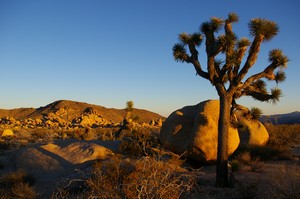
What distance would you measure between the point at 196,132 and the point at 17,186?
225 inches

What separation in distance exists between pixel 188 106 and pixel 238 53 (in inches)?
171

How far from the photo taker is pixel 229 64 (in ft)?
28.7

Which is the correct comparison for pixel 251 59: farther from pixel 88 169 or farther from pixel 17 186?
pixel 17 186

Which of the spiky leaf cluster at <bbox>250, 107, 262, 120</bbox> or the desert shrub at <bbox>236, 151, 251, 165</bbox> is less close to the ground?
the spiky leaf cluster at <bbox>250, 107, 262, 120</bbox>

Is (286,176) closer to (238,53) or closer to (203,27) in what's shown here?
(238,53)

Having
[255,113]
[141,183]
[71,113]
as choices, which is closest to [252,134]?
[255,113]

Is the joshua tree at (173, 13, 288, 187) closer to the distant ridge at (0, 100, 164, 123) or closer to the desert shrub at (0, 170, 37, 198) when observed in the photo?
the desert shrub at (0, 170, 37, 198)

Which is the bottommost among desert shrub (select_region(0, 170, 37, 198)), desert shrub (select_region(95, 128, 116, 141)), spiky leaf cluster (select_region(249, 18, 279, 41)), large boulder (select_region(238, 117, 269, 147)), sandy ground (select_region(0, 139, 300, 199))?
desert shrub (select_region(0, 170, 37, 198))

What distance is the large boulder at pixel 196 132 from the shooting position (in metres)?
11.4

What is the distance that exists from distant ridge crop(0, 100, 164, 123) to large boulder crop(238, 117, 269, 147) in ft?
155

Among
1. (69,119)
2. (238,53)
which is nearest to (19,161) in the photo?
(238,53)

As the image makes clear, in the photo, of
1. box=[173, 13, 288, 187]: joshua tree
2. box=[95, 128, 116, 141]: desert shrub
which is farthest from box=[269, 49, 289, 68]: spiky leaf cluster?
box=[95, 128, 116, 141]: desert shrub

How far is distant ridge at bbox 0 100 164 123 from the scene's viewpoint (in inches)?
2437

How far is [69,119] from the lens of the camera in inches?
2287
